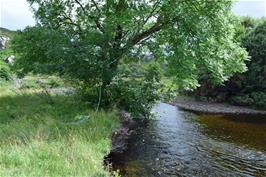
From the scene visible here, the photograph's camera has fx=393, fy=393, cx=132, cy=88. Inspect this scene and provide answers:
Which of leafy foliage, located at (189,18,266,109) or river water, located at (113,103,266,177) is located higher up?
leafy foliage, located at (189,18,266,109)

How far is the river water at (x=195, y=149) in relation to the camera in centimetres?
1630

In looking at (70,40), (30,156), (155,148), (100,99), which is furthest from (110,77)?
(30,156)

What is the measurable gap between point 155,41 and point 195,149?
27.0ft

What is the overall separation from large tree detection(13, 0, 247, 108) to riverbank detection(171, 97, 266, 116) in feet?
31.3

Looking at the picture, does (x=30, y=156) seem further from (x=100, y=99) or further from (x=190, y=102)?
(x=190, y=102)

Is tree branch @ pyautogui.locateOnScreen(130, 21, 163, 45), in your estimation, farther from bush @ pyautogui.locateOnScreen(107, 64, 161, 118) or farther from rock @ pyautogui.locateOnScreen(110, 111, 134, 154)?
rock @ pyautogui.locateOnScreen(110, 111, 134, 154)

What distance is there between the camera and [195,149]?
19797 millimetres

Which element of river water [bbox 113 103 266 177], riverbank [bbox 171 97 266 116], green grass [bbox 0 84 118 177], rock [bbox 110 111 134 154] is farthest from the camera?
riverbank [bbox 171 97 266 116]

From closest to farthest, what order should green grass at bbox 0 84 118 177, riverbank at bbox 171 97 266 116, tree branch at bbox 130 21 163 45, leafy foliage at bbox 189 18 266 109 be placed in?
green grass at bbox 0 84 118 177, tree branch at bbox 130 21 163 45, riverbank at bbox 171 97 266 116, leafy foliage at bbox 189 18 266 109

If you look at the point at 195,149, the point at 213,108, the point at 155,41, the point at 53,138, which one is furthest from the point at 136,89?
the point at 213,108

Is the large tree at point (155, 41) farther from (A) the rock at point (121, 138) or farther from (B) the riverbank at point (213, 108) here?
(B) the riverbank at point (213, 108)

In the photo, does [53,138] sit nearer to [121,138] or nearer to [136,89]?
[121,138]

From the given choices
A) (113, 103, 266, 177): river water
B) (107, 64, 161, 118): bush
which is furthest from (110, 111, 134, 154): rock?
(107, 64, 161, 118): bush

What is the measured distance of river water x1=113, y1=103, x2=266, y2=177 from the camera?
16297 mm
